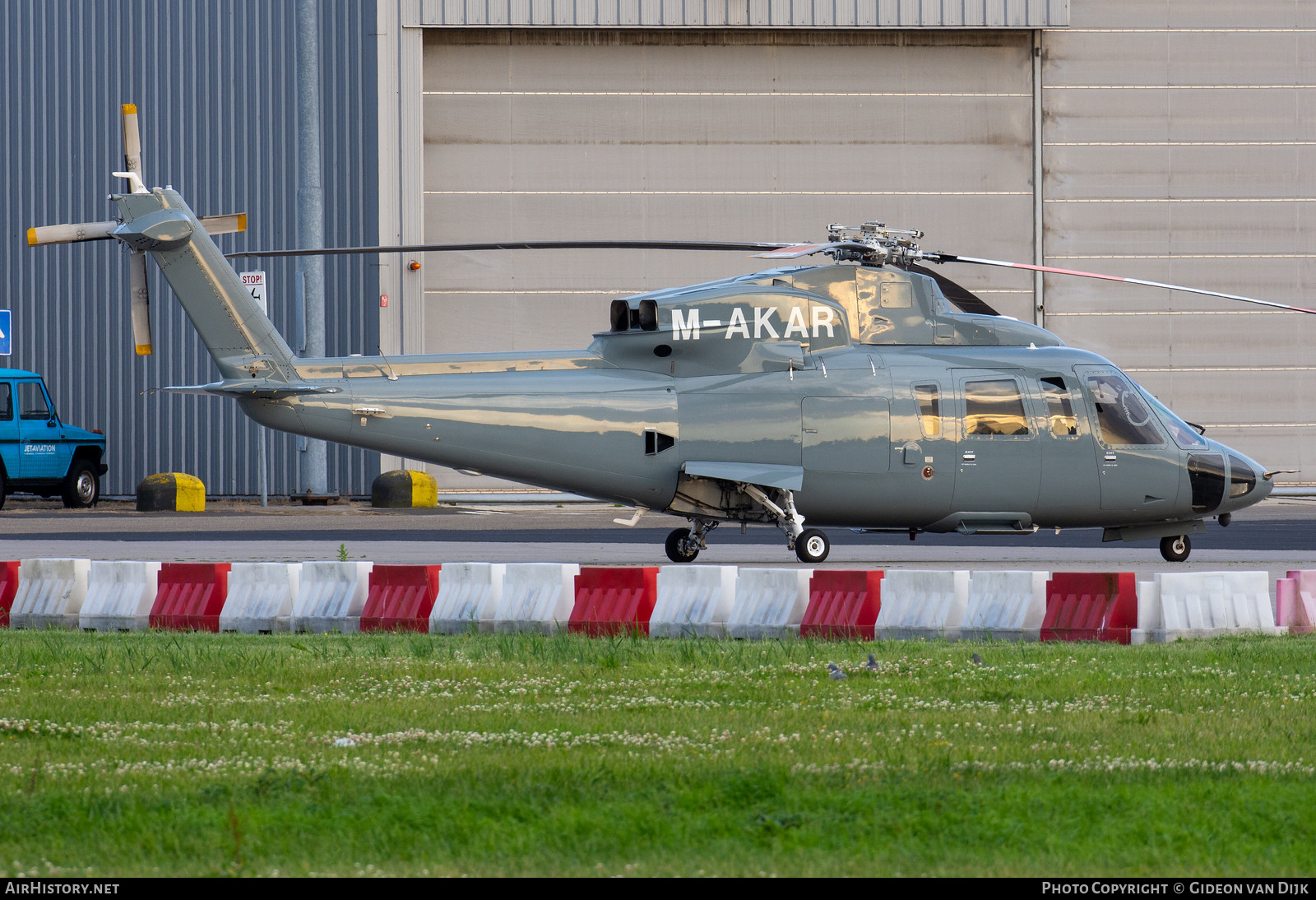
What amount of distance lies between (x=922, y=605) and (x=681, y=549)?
6.57 m

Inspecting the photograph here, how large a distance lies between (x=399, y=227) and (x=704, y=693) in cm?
2753

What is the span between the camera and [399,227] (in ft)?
112

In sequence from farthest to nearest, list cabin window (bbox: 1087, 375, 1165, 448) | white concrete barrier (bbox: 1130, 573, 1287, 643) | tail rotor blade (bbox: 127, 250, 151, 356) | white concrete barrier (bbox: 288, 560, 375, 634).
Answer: cabin window (bbox: 1087, 375, 1165, 448) → tail rotor blade (bbox: 127, 250, 151, 356) → white concrete barrier (bbox: 288, 560, 375, 634) → white concrete barrier (bbox: 1130, 573, 1287, 643)

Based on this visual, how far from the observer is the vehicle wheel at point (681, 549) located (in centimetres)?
1750

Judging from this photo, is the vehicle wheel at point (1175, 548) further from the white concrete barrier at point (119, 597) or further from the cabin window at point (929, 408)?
the white concrete barrier at point (119, 597)

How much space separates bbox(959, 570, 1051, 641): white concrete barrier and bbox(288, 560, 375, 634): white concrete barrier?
4.95 m

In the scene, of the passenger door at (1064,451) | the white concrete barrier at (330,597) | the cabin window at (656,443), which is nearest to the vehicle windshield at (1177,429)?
the passenger door at (1064,451)

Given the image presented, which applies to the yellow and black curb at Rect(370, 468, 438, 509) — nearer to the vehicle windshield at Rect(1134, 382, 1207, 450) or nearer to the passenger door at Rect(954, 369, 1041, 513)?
the passenger door at Rect(954, 369, 1041, 513)

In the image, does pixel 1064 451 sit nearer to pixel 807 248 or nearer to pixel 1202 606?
pixel 807 248

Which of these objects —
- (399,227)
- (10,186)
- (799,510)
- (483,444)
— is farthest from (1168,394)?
(10,186)

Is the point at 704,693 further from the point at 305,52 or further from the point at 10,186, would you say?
the point at 10,186

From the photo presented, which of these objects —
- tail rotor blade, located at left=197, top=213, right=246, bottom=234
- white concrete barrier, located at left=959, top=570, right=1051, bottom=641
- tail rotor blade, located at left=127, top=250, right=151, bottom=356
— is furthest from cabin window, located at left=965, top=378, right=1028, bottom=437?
tail rotor blade, located at left=127, top=250, right=151, bottom=356

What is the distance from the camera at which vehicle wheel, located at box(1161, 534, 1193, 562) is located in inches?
715

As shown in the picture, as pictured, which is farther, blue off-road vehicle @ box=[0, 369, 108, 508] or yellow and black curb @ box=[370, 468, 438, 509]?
yellow and black curb @ box=[370, 468, 438, 509]
